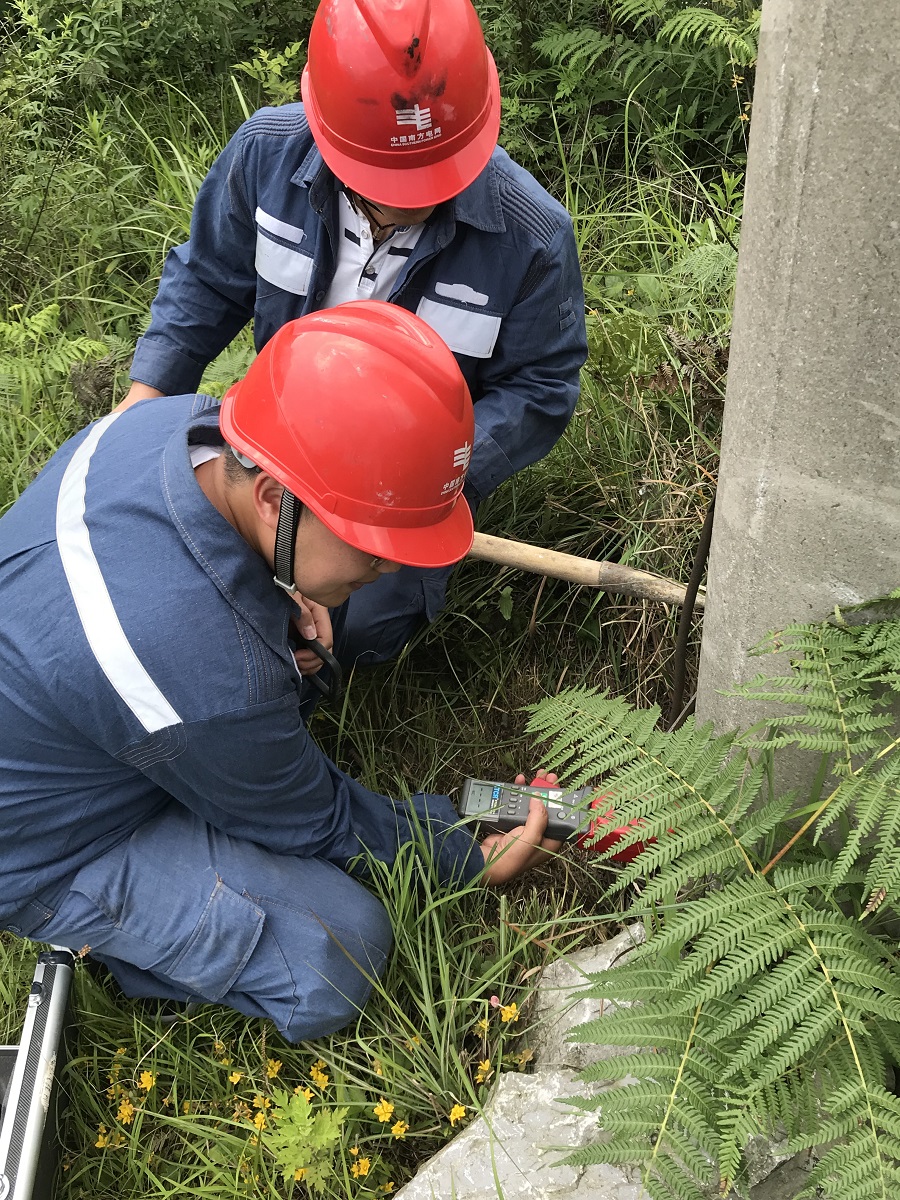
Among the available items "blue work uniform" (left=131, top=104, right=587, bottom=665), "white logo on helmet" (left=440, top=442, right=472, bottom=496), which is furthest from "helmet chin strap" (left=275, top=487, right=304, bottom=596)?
"blue work uniform" (left=131, top=104, right=587, bottom=665)

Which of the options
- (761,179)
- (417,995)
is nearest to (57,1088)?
(417,995)

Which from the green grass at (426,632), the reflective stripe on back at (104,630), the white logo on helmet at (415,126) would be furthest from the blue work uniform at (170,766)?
the white logo on helmet at (415,126)

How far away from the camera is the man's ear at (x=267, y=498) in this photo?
1952mm

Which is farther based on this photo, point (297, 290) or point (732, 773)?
point (297, 290)

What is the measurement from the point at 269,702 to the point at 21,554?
60cm

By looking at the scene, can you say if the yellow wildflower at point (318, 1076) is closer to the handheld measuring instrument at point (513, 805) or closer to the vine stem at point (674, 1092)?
→ the handheld measuring instrument at point (513, 805)

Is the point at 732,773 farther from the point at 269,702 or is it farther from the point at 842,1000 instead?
the point at 269,702

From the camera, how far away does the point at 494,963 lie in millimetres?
2479

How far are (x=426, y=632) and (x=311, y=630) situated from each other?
2.08ft

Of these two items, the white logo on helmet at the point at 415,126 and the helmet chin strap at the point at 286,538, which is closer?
the helmet chin strap at the point at 286,538

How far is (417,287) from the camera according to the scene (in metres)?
2.67

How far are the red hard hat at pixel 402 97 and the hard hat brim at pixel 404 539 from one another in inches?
33.5

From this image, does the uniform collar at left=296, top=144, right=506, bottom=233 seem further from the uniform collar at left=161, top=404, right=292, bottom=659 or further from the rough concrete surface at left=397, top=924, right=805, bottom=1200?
the rough concrete surface at left=397, top=924, right=805, bottom=1200

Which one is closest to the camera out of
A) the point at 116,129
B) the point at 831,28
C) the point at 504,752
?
the point at 831,28
